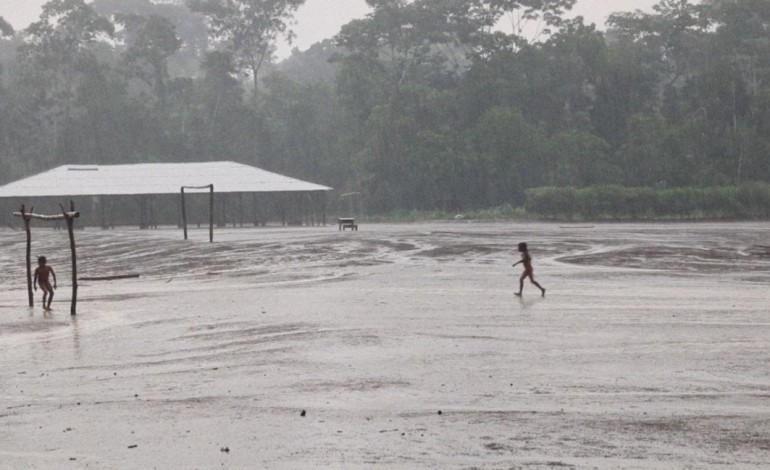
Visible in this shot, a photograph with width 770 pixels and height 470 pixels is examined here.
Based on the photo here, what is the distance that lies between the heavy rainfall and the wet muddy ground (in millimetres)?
68

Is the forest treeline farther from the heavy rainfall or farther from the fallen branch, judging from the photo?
the fallen branch

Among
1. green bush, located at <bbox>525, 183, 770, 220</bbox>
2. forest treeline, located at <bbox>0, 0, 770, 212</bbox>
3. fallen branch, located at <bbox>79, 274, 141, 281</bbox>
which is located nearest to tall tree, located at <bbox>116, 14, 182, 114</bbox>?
forest treeline, located at <bbox>0, 0, 770, 212</bbox>

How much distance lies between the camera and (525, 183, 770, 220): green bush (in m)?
71.2

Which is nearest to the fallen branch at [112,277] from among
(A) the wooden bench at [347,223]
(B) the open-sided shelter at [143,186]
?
(A) the wooden bench at [347,223]

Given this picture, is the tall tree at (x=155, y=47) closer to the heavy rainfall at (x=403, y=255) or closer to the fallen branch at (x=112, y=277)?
the heavy rainfall at (x=403, y=255)

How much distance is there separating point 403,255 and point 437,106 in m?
48.7

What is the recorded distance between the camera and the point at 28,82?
93.4 metres

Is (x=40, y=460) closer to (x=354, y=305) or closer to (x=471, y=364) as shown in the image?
(x=471, y=364)

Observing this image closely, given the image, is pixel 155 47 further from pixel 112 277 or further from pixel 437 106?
pixel 112 277

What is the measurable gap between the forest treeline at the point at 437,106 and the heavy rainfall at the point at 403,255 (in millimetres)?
242

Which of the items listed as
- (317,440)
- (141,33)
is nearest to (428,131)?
(141,33)

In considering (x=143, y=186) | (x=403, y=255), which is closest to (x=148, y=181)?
(x=143, y=186)

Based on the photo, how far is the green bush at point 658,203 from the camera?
71.2 m

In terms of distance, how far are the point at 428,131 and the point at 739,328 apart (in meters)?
65.0
